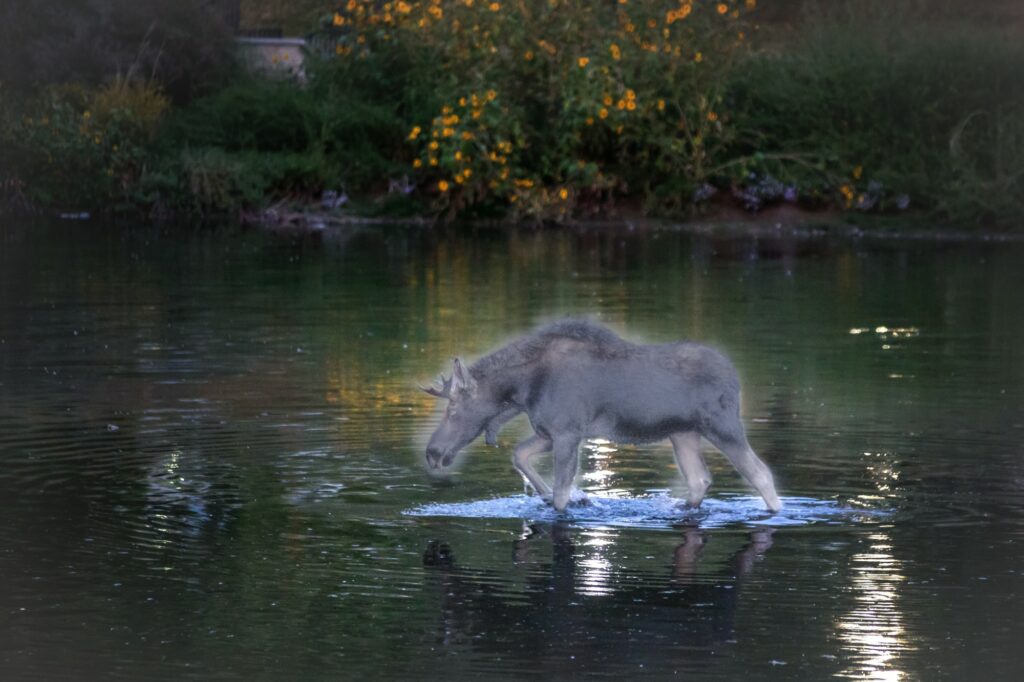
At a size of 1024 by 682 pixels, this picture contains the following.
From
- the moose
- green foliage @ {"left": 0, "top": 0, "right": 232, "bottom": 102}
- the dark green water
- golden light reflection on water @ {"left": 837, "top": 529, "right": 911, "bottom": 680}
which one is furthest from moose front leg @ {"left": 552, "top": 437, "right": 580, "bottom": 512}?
green foliage @ {"left": 0, "top": 0, "right": 232, "bottom": 102}

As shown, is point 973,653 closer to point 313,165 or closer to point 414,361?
point 414,361

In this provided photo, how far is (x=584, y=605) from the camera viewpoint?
29.5ft

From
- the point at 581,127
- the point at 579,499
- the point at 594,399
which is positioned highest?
the point at 581,127

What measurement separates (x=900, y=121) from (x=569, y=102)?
5.27 metres

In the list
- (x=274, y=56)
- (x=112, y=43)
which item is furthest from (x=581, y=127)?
(x=112, y=43)

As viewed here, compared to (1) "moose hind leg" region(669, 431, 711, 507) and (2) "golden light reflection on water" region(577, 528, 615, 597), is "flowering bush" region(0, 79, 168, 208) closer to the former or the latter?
(1) "moose hind leg" region(669, 431, 711, 507)

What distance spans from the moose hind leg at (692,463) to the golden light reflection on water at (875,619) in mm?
1017

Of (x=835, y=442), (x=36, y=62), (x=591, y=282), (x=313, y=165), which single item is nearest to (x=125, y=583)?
(x=835, y=442)

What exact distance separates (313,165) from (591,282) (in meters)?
11.5

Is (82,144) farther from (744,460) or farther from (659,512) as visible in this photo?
(744,460)

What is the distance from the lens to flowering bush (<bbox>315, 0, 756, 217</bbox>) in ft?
110

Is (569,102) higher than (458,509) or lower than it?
higher

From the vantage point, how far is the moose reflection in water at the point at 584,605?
8.27m

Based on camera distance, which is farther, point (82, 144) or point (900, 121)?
point (82, 144)
